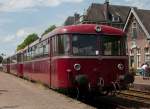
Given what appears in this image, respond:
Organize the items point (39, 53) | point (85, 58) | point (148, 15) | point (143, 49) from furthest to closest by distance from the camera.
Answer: point (148, 15)
point (143, 49)
point (39, 53)
point (85, 58)

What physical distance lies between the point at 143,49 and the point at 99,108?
3645 cm

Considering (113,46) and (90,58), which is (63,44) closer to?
(90,58)

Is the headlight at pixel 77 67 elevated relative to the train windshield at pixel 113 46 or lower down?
lower down

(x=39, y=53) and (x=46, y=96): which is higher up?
(x=39, y=53)

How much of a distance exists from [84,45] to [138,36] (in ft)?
129

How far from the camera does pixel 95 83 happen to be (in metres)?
17.8

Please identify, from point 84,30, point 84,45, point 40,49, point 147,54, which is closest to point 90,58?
point 84,45

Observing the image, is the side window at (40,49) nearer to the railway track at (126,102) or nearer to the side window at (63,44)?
the railway track at (126,102)

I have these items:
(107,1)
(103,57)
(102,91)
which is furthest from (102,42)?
(107,1)

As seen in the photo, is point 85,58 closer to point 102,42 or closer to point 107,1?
point 102,42

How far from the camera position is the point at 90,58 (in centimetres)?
1778

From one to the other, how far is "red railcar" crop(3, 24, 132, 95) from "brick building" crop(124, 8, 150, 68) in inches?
1337

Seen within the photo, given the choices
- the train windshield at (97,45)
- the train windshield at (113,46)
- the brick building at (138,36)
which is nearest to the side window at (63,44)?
the train windshield at (97,45)

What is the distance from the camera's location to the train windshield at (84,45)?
17.8 m
